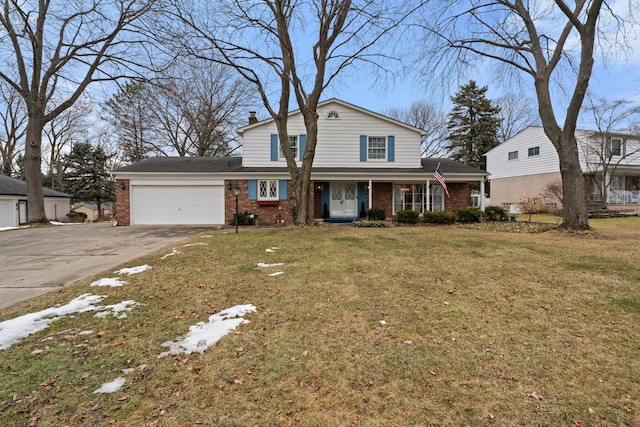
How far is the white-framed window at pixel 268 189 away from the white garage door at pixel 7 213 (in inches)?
720

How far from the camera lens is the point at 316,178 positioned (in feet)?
44.8

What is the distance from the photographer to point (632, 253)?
630cm

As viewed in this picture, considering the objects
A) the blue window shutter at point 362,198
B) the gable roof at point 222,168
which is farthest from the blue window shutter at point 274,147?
the blue window shutter at point 362,198

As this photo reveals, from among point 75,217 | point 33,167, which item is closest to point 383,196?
point 33,167

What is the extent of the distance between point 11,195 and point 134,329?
80.8 ft

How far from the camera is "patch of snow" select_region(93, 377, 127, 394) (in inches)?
83.2

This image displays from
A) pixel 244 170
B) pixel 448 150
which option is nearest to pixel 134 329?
pixel 244 170

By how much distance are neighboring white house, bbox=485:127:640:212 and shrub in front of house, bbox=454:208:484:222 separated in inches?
460

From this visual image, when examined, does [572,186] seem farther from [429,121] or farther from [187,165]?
[429,121]

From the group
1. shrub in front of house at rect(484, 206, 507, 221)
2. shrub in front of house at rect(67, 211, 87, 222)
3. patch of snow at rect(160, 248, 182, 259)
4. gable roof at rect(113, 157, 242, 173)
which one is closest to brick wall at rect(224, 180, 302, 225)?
gable roof at rect(113, 157, 242, 173)

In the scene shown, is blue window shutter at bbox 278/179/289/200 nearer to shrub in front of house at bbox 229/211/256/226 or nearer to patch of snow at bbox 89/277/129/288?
shrub in front of house at bbox 229/211/256/226

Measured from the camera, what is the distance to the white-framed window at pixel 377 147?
594 inches

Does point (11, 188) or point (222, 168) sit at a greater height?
point (222, 168)

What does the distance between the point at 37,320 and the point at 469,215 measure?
1390 centimetres
